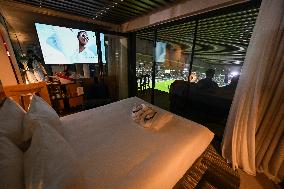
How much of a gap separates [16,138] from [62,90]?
254cm

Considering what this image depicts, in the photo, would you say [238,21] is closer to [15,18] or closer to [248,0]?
[248,0]

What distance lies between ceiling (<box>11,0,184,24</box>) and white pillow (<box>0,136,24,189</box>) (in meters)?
2.75

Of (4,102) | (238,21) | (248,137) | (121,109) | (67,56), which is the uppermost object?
(238,21)

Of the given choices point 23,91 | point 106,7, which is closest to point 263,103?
point 106,7

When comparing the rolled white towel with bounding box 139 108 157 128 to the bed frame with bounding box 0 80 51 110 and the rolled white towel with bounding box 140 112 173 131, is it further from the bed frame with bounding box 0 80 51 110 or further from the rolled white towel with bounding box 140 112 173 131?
the bed frame with bounding box 0 80 51 110

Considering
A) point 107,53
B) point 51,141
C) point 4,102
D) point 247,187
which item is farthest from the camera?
point 107,53

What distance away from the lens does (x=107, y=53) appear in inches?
180

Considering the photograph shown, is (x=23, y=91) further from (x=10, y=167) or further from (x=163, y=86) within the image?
(x=163, y=86)

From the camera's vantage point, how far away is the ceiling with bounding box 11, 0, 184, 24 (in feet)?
8.62

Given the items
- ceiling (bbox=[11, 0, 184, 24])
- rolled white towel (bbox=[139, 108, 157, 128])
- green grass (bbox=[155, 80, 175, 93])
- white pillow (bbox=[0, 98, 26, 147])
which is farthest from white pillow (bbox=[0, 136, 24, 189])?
green grass (bbox=[155, 80, 175, 93])

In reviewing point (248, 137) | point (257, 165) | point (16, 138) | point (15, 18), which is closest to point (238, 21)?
point (248, 137)

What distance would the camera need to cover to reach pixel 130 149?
4.28 feet

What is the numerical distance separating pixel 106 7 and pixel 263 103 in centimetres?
325

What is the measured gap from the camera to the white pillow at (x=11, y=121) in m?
1.02
